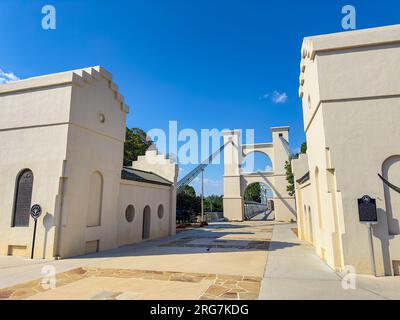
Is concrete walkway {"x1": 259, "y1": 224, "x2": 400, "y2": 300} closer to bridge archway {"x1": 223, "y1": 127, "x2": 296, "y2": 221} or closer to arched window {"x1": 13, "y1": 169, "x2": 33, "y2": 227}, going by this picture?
arched window {"x1": 13, "y1": 169, "x2": 33, "y2": 227}

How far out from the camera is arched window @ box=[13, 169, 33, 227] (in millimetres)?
11164

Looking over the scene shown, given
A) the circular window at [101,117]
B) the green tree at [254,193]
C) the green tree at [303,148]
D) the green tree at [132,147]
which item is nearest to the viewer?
the circular window at [101,117]

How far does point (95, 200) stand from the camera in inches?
489

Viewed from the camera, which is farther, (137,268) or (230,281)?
(137,268)

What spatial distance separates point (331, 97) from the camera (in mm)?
8578

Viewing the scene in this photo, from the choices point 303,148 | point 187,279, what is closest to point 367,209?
point 187,279

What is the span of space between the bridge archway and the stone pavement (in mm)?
27508

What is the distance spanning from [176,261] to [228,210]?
29.5 m

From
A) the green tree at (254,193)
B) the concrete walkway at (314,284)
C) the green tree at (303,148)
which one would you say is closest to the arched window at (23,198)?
the concrete walkway at (314,284)

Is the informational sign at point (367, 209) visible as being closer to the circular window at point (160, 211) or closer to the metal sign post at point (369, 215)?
the metal sign post at point (369, 215)

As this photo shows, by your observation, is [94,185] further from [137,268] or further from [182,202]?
[182,202]

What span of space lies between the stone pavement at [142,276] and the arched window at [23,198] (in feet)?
5.58

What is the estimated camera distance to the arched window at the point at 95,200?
39.8 feet
